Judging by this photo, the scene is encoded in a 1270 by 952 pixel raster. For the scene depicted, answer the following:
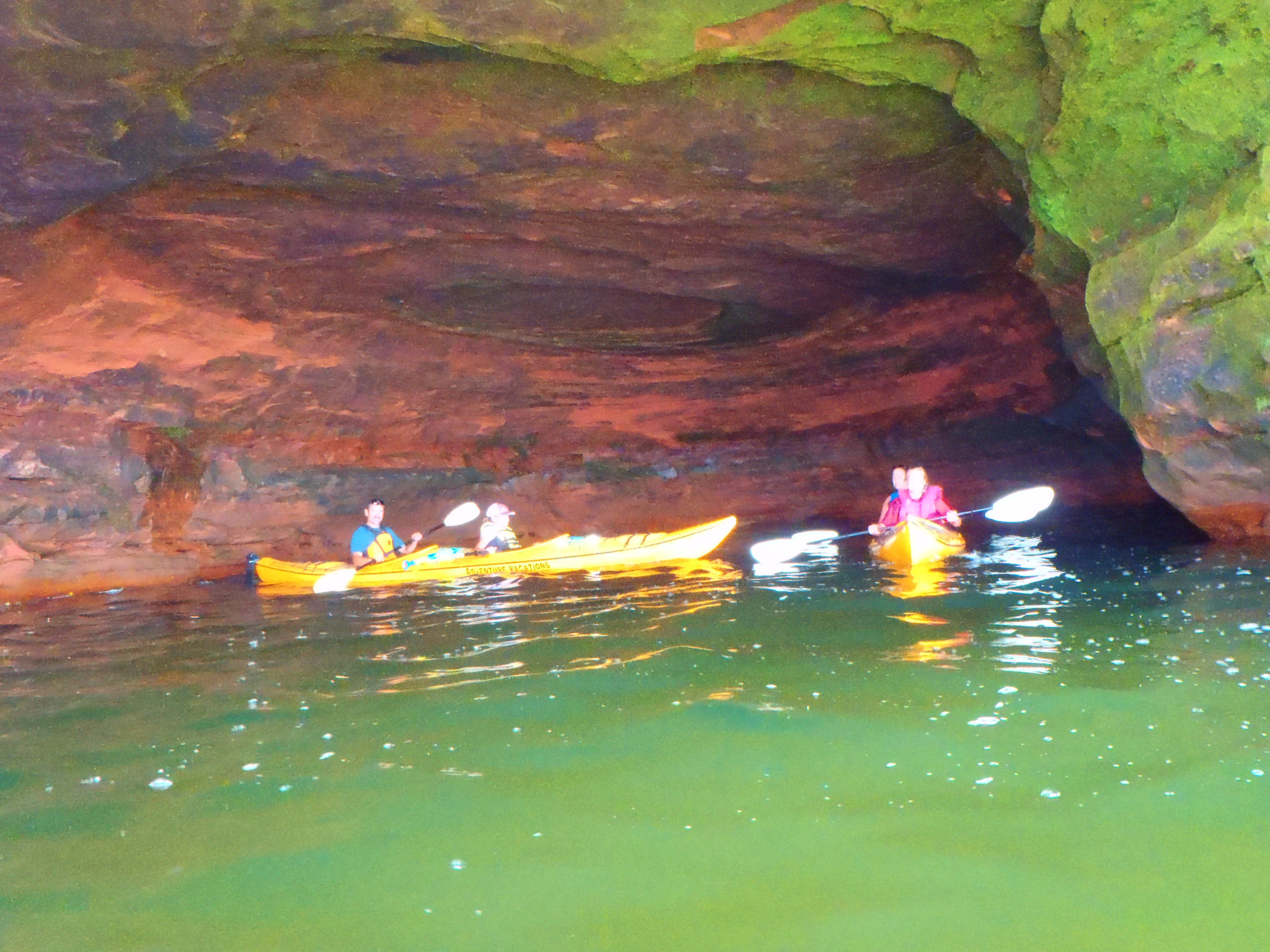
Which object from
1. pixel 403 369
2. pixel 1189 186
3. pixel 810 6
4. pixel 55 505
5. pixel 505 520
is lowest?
pixel 505 520

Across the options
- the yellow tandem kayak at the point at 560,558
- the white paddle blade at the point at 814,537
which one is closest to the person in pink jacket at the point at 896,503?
the white paddle blade at the point at 814,537

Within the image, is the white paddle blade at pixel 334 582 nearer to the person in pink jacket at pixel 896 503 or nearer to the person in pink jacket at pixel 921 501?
the person in pink jacket at pixel 896 503

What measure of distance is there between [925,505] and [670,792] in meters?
7.18

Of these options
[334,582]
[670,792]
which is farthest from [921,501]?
[670,792]

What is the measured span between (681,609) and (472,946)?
385 cm

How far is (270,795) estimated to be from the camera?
2811mm

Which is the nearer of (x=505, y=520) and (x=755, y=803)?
(x=755, y=803)

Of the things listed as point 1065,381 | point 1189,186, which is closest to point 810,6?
point 1189,186

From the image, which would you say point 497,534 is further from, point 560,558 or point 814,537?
point 814,537

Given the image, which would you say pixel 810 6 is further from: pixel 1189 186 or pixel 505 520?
pixel 505 520

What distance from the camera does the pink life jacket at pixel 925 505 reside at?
366 inches

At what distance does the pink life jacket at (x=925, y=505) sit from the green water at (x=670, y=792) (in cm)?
424

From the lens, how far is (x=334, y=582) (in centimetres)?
869

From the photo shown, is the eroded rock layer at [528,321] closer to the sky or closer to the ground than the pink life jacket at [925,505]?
closer to the sky
